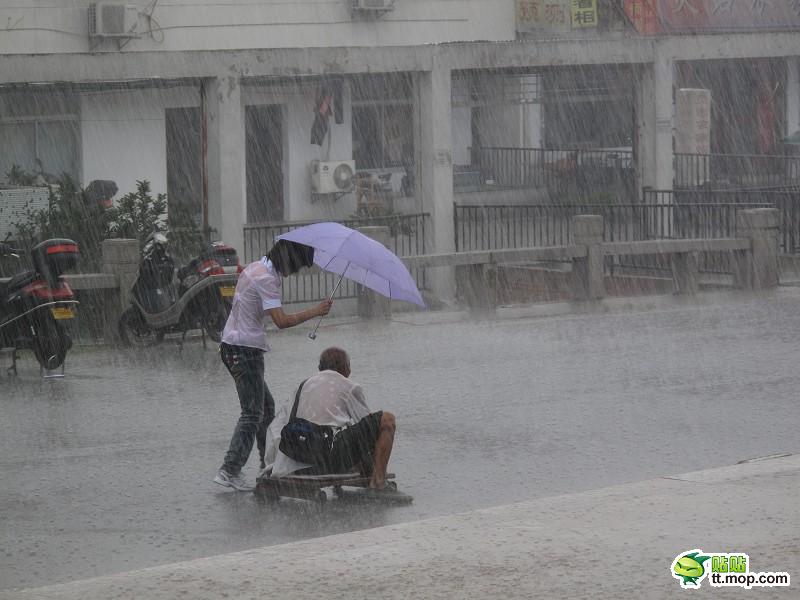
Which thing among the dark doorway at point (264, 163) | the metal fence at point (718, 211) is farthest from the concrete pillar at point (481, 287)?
the dark doorway at point (264, 163)

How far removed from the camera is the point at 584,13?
99.2 ft

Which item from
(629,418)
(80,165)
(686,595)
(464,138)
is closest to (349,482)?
(686,595)

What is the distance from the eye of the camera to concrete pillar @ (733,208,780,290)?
2002 cm

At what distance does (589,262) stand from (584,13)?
41.6 ft

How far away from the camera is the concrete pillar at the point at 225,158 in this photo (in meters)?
19.6

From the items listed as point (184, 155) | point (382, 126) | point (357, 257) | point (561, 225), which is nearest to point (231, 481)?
point (357, 257)

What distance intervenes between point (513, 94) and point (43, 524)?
26409mm

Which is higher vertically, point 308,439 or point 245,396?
point 245,396

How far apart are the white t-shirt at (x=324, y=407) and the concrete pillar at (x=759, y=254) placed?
499 inches

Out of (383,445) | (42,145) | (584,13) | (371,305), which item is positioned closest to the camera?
(383,445)

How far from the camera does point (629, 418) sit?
36.2 feet

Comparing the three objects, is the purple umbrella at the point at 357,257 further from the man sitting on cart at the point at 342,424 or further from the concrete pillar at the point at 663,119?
the concrete pillar at the point at 663,119

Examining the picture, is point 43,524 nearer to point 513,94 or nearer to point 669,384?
point 669,384

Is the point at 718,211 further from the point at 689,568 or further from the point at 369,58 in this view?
the point at 689,568
